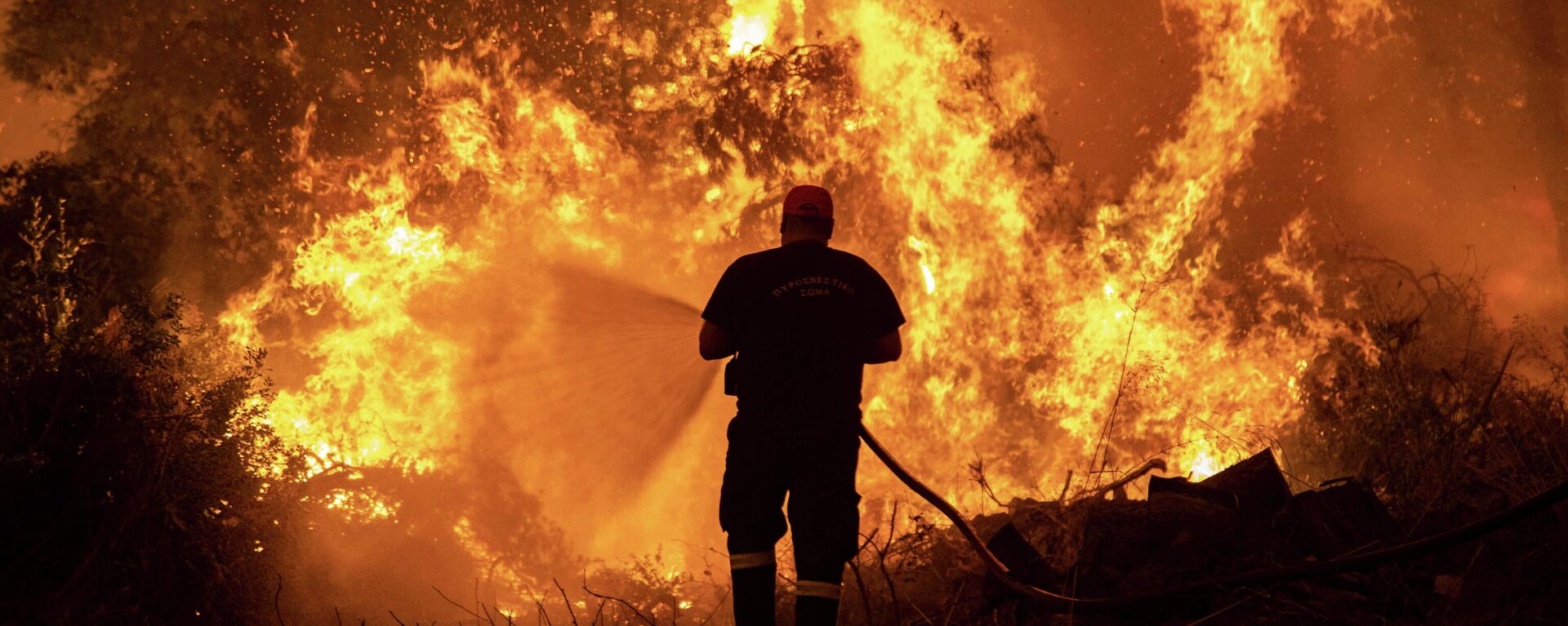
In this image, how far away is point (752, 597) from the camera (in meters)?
3.47

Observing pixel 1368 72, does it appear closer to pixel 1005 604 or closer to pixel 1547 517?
pixel 1547 517

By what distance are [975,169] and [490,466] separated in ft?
20.1

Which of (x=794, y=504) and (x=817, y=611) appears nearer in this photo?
(x=817, y=611)

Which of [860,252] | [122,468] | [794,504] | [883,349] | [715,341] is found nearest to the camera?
[794,504]

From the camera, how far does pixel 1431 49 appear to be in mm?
12148

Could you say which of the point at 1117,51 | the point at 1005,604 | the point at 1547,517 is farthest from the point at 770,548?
the point at 1117,51

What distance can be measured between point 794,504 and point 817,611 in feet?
1.33

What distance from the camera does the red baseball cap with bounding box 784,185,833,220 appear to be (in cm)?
388

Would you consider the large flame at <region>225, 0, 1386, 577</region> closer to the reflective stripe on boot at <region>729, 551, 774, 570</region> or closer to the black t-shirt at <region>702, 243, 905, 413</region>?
the black t-shirt at <region>702, 243, 905, 413</region>

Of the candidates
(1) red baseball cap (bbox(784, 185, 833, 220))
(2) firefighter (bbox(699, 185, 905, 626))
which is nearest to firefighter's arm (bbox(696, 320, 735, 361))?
(2) firefighter (bbox(699, 185, 905, 626))

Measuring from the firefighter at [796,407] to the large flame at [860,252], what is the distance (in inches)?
231

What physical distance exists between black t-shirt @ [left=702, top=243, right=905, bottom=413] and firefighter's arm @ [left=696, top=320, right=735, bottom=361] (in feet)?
0.11

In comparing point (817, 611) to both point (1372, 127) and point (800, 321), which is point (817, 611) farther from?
point (1372, 127)

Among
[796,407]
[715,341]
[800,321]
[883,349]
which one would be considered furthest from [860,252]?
[796,407]
